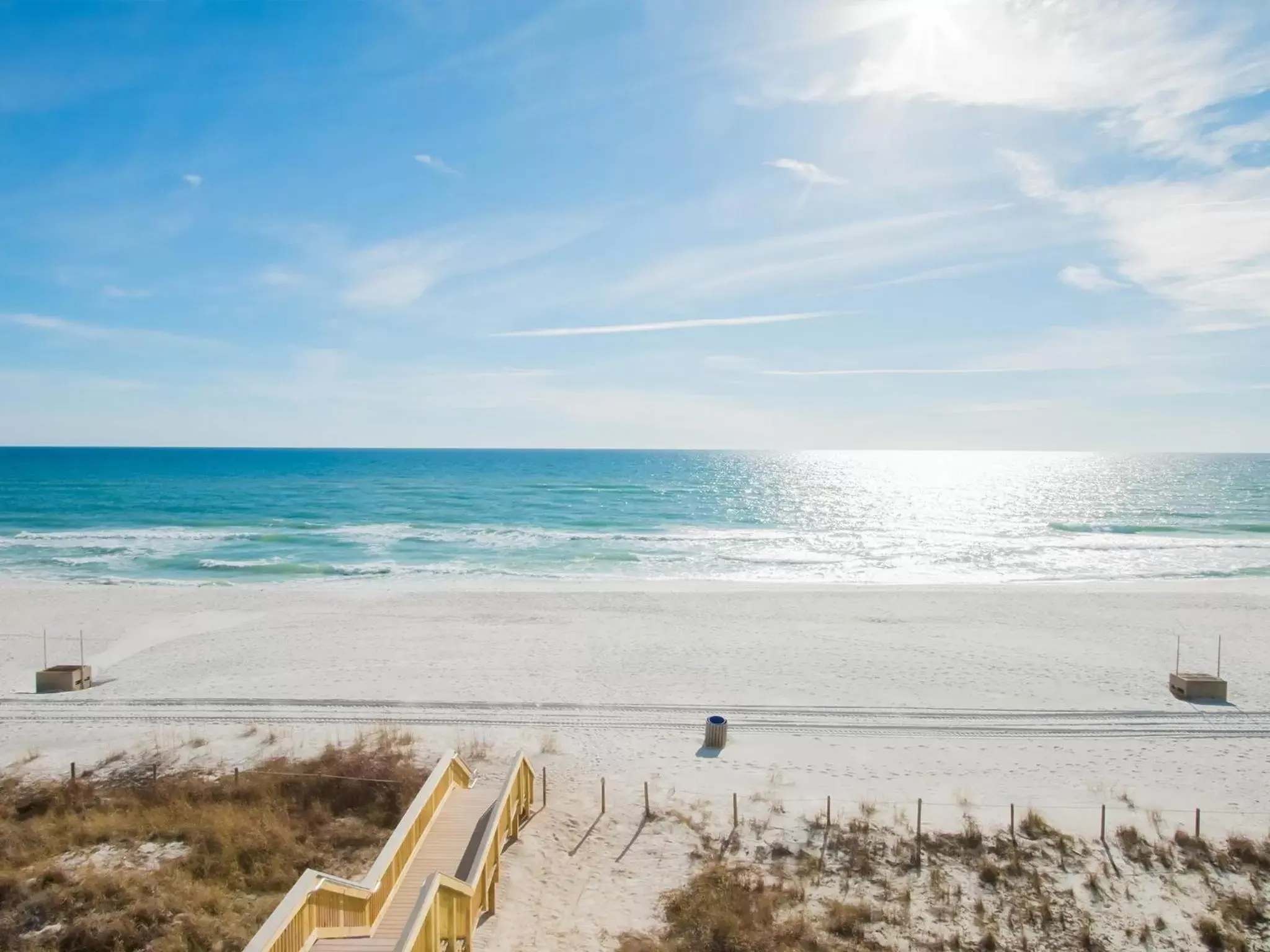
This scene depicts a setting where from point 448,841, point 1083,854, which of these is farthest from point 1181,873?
point 448,841

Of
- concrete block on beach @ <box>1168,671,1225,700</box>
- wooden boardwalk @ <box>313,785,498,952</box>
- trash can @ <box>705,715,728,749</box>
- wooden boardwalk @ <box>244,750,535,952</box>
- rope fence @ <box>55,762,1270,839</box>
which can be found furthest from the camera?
concrete block on beach @ <box>1168,671,1225,700</box>

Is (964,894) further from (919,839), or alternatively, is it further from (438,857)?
(438,857)

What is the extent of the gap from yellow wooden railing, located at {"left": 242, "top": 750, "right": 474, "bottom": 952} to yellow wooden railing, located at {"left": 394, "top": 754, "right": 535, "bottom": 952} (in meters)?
0.74

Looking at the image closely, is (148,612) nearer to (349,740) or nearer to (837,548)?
(349,740)

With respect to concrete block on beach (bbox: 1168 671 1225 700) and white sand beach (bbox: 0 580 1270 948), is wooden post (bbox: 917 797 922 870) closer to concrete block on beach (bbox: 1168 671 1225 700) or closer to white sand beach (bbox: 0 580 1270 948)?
white sand beach (bbox: 0 580 1270 948)

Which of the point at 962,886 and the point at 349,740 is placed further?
the point at 349,740

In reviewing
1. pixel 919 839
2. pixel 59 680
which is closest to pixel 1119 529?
pixel 919 839

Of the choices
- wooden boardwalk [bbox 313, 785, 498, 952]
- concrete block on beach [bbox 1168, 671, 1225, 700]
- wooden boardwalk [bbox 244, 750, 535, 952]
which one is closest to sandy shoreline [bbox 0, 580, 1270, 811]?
concrete block on beach [bbox 1168, 671, 1225, 700]

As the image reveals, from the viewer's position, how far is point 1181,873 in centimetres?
1036

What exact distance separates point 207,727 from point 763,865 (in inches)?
480

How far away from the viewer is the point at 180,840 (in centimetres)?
1076

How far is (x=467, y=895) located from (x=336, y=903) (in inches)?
54.7

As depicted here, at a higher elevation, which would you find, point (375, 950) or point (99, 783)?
point (375, 950)

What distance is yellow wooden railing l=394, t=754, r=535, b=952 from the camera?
680 cm
